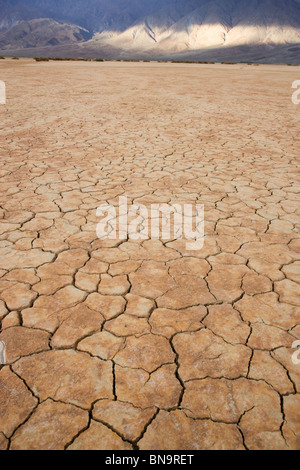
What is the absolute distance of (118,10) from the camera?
160 meters

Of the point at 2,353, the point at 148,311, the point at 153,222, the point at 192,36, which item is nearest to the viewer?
the point at 2,353

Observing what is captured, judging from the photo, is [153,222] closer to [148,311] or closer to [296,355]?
[148,311]

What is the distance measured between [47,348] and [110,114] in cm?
634

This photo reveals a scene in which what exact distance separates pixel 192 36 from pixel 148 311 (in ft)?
383

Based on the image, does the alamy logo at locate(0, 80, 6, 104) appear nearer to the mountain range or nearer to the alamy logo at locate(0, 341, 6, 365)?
the alamy logo at locate(0, 341, 6, 365)

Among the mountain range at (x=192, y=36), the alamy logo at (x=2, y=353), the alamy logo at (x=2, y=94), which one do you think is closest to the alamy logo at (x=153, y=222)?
the alamy logo at (x=2, y=353)

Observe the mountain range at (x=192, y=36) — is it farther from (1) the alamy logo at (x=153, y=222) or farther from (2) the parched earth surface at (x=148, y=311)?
(1) the alamy logo at (x=153, y=222)

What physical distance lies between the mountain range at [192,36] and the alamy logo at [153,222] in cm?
7171

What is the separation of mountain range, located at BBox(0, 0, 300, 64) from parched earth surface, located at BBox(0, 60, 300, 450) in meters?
71.3

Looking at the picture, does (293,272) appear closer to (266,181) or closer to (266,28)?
(266,181)

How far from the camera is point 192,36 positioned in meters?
96.0

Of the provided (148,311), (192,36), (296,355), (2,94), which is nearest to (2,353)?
(148,311)

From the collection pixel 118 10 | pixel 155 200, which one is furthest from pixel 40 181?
pixel 118 10

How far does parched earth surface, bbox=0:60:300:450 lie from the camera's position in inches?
46.3
